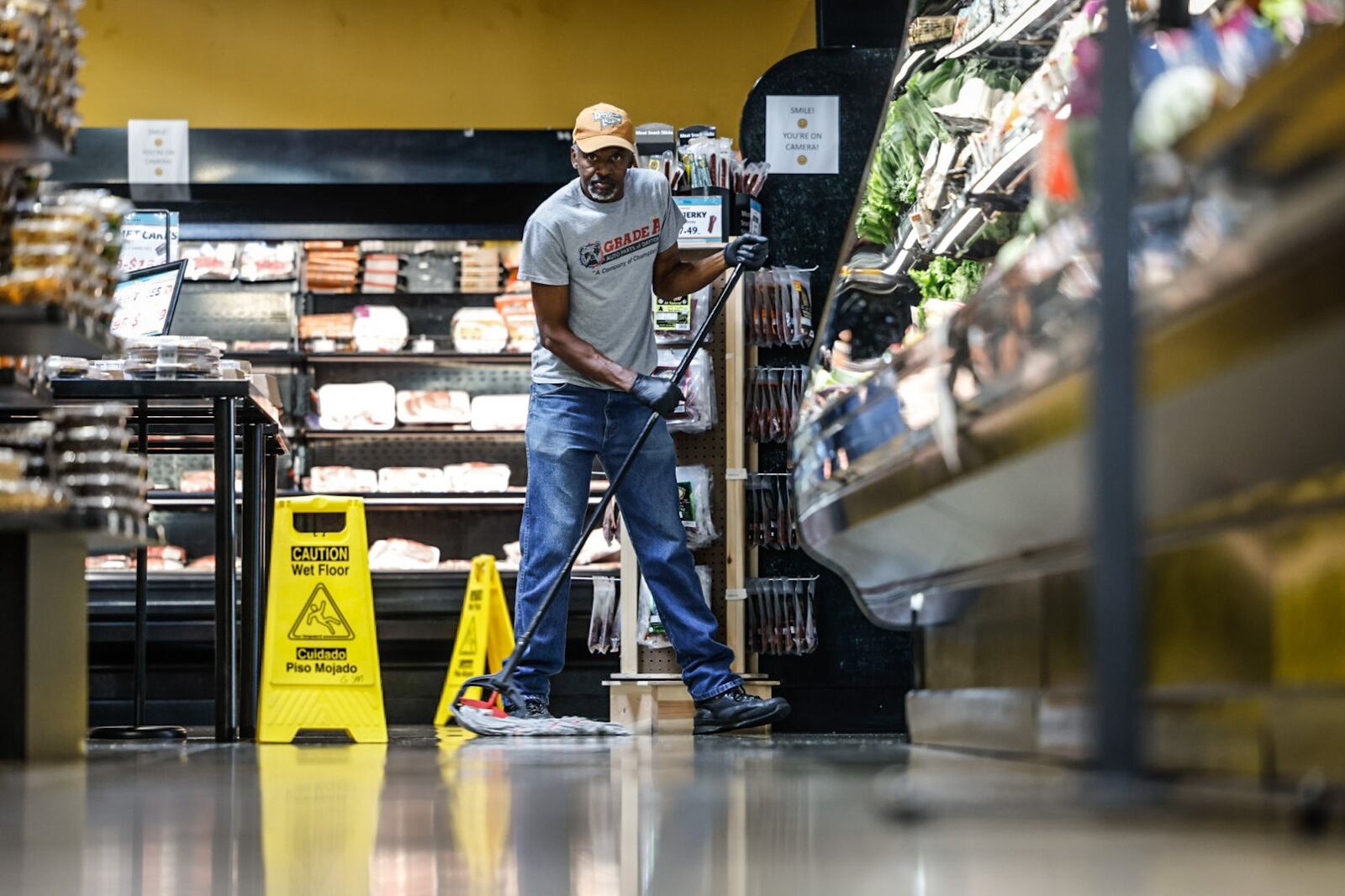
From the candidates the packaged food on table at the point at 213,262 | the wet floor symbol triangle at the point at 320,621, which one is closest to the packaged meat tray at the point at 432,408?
the packaged food on table at the point at 213,262

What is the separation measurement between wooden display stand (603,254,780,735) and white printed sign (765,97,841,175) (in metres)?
0.62

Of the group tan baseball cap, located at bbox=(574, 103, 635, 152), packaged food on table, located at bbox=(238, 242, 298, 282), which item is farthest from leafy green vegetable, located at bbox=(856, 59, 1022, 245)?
packaged food on table, located at bbox=(238, 242, 298, 282)

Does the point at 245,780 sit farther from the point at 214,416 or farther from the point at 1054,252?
the point at 214,416

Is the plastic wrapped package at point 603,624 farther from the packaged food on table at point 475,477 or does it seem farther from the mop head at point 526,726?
the packaged food on table at point 475,477

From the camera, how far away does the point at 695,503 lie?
6.20 metres

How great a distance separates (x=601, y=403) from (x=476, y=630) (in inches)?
97.2

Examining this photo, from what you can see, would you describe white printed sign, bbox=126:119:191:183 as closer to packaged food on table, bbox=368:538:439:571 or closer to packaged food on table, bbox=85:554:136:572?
packaged food on table, bbox=85:554:136:572

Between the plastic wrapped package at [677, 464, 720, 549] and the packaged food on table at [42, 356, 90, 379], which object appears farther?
the plastic wrapped package at [677, 464, 720, 549]

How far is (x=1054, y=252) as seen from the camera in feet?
6.67

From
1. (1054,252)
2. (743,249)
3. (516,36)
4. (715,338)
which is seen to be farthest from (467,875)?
(516,36)

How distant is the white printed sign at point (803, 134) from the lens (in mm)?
6648

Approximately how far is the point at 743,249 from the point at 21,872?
13.2ft

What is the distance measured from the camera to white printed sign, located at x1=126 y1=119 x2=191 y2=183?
8586 mm

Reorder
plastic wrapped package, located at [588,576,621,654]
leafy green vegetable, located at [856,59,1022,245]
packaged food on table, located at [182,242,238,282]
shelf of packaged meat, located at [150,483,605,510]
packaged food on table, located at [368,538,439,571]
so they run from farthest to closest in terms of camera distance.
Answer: packaged food on table, located at [182,242,238,282], packaged food on table, located at [368,538,439,571], shelf of packaged meat, located at [150,483,605,510], plastic wrapped package, located at [588,576,621,654], leafy green vegetable, located at [856,59,1022,245]
